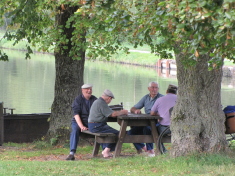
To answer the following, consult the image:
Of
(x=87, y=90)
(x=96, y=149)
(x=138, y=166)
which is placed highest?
(x=87, y=90)

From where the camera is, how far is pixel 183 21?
3859 mm

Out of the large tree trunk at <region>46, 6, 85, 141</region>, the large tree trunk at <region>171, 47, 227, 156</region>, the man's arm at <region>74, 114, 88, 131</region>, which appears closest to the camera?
the large tree trunk at <region>171, 47, 227, 156</region>

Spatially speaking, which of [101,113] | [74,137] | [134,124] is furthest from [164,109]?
[74,137]

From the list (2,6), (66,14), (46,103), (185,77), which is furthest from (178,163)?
(46,103)

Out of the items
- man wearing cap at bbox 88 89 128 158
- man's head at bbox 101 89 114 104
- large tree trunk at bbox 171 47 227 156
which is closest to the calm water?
man wearing cap at bbox 88 89 128 158

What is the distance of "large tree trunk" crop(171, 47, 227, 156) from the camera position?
6.52 meters

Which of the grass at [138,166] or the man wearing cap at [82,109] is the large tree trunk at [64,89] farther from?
the grass at [138,166]

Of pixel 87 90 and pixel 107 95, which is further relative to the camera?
pixel 87 90

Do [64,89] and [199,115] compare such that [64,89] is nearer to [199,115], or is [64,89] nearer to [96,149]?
[96,149]

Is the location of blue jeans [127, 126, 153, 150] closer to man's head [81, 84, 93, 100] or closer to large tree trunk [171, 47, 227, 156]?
man's head [81, 84, 93, 100]

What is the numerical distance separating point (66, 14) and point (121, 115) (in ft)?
10.9

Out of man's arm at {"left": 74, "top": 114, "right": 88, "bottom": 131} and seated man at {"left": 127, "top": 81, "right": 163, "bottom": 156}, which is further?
seated man at {"left": 127, "top": 81, "right": 163, "bottom": 156}

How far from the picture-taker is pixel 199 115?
6.57m

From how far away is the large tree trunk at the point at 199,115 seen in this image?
6.52 m
